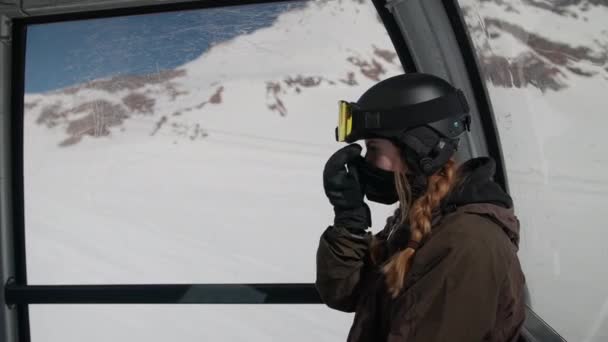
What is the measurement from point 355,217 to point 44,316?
275cm

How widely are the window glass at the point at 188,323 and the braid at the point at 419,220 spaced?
80.4 inches

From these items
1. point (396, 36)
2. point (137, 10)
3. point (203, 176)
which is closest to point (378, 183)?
point (396, 36)

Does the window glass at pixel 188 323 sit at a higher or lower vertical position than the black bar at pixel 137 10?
lower

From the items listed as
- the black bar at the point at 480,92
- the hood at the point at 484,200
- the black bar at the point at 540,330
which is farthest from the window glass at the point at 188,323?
the hood at the point at 484,200

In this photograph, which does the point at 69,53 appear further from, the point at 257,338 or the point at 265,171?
the point at 257,338

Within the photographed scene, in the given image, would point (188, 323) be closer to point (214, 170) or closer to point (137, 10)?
point (214, 170)

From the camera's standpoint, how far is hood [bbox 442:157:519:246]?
136cm

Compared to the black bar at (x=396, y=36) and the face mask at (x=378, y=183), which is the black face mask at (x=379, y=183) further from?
the black bar at (x=396, y=36)

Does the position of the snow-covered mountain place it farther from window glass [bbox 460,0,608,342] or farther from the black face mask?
the black face mask

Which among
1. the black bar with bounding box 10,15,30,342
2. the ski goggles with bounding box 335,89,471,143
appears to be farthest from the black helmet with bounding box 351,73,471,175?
the black bar with bounding box 10,15,30,342

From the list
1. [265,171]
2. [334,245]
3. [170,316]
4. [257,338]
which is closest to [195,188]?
[265,171]

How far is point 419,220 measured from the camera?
4.62 ft

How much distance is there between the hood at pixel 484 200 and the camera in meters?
1.36

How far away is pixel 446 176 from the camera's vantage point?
149 centimetres
